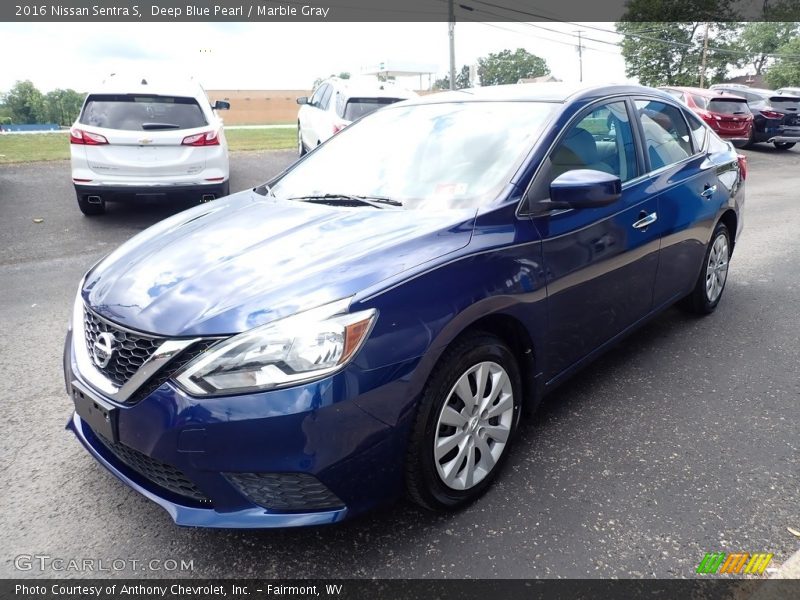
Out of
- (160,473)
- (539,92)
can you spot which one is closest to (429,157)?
(539,92)

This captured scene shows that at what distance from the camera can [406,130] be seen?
350 centimetres

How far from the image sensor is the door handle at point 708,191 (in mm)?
4160

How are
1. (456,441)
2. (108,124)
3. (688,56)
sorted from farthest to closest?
(688,56)
(108,124)
(456,441)

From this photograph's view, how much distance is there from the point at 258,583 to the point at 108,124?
6745mm

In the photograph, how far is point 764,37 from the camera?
66062 millimetres

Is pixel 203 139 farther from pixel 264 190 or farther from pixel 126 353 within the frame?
pixel 126 353

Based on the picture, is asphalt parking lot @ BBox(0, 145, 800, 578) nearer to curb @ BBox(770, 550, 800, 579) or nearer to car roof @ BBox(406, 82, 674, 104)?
curb @ BBox(770, 550, 800, 579)

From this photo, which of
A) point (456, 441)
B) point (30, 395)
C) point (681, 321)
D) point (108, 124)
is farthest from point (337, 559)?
point (108, 124)

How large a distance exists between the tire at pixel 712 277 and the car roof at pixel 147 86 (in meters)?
6.24

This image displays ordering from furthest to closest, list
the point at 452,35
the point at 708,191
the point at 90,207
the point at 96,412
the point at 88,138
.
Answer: the point at 452,35
the point at 90,207
the point at 88,138
the point at 708,191
the point at 96,412

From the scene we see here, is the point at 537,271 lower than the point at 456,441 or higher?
higher

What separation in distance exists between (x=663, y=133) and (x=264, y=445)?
10.7 ft

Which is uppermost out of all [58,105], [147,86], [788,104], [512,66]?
[512,66]

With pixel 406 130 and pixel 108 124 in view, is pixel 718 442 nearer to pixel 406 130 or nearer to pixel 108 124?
pixel 406 130
